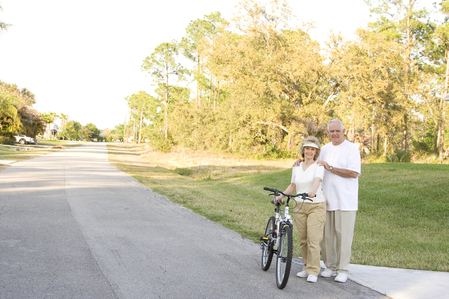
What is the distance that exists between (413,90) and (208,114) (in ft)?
69.6

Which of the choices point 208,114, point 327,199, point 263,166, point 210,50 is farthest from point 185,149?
point 327,199

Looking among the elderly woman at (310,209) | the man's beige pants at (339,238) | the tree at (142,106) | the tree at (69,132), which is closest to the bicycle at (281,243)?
the elderly woman at (310,209)

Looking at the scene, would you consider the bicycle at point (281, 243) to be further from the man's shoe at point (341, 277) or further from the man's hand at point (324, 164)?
the man's shoe at point (341, 277)

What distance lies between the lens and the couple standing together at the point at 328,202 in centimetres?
541

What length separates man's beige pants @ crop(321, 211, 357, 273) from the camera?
554 cm

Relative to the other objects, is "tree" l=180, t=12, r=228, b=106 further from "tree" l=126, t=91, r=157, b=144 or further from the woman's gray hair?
the woman's gray hair

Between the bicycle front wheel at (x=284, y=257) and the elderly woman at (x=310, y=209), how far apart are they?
1.08 feet

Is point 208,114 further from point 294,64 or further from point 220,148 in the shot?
point 294,64

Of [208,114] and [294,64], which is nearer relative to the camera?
[294,64]

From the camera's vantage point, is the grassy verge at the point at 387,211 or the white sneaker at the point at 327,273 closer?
the white sneaker at the point at 327,273

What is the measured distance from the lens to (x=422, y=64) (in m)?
40.3

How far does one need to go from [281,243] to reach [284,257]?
0.22 metres

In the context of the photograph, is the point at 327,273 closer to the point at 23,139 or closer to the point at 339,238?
the point at 339,238

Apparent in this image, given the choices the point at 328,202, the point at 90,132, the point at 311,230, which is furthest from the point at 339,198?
the point at 90,132
